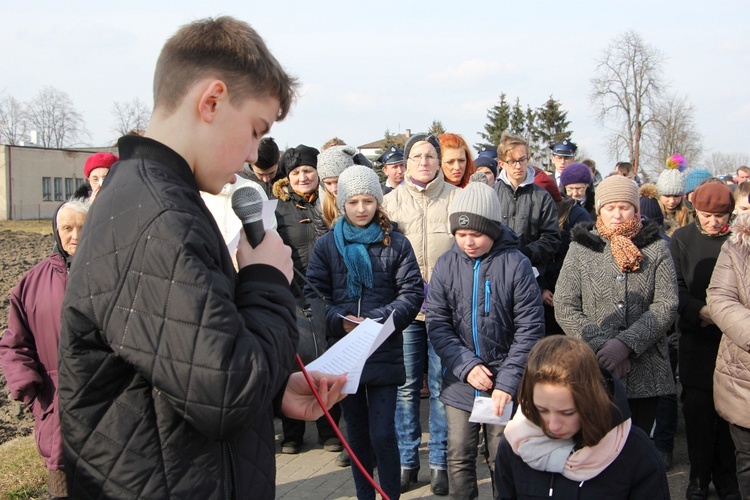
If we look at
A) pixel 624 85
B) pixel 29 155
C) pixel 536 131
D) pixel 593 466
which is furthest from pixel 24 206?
pixel 593 466

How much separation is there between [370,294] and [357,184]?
771 mm

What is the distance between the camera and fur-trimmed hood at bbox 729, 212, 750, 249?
4.36 metres

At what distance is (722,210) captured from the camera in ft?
16.8

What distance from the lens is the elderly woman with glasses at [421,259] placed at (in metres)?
5.20

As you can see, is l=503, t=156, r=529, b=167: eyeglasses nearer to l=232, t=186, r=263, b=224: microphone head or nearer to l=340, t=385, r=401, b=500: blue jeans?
l=340, t=385, r=401, b=500: blue jeans

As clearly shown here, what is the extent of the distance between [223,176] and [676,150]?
44033 millimetres

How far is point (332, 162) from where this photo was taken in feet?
20.9

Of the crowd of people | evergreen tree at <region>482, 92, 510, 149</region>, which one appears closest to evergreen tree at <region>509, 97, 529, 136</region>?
evergreen tree at <region>482, 92, 510, 149</region>

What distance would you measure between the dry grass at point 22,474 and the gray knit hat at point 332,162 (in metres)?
3.16

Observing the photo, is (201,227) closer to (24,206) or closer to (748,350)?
(748,350)

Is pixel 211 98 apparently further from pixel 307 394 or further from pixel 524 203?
pixel 524 203

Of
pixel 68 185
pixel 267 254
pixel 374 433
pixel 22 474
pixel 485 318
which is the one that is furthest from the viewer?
pixel 68 185

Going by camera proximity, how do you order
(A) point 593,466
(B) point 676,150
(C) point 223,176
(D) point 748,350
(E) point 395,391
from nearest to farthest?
(C) point 223,176, (A) point 593,466, (D) point 748,350, (E) point 395,391, (B) point 676,150

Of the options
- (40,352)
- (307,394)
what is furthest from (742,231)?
(40,352)
